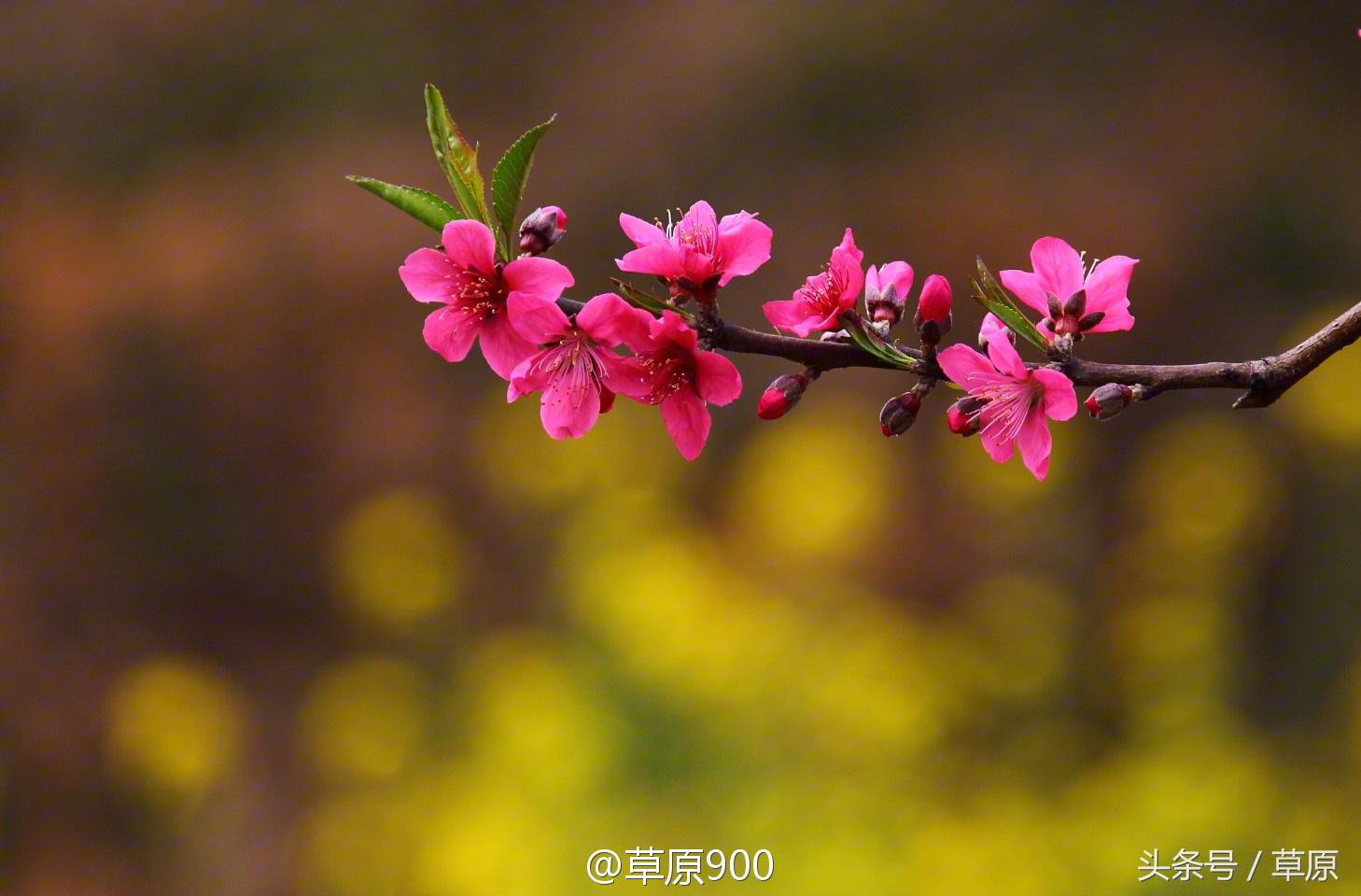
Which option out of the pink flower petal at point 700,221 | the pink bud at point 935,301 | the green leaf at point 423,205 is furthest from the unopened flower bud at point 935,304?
the green leaf at point 423,205

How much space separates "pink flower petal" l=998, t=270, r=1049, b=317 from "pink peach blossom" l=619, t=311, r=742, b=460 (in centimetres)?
14

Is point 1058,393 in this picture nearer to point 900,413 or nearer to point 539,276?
point 900,413

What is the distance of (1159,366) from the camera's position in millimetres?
418

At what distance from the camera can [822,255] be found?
168 cm

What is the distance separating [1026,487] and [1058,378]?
1194mm

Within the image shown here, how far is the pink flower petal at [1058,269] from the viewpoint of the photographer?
21.1 inches

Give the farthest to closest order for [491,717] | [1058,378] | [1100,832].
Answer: [491,717] < [1100,832] < [1058,378]

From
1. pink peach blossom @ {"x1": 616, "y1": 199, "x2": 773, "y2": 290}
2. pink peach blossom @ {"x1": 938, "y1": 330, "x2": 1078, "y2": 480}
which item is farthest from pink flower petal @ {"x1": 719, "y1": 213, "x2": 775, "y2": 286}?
pink peach blossom @ {"x1": 938, "y1": 330, "x2": 1078, "y2": 480}

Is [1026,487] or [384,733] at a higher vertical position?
[1026,487]

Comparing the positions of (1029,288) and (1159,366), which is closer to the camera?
(1159,366)

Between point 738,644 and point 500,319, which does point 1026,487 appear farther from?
A: point 500,319

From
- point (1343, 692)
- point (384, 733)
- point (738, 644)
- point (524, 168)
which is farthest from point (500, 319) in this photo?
point (1343, 692)

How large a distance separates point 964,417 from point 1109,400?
0.06 meters

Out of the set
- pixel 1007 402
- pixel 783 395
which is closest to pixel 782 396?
pixel 783 395
